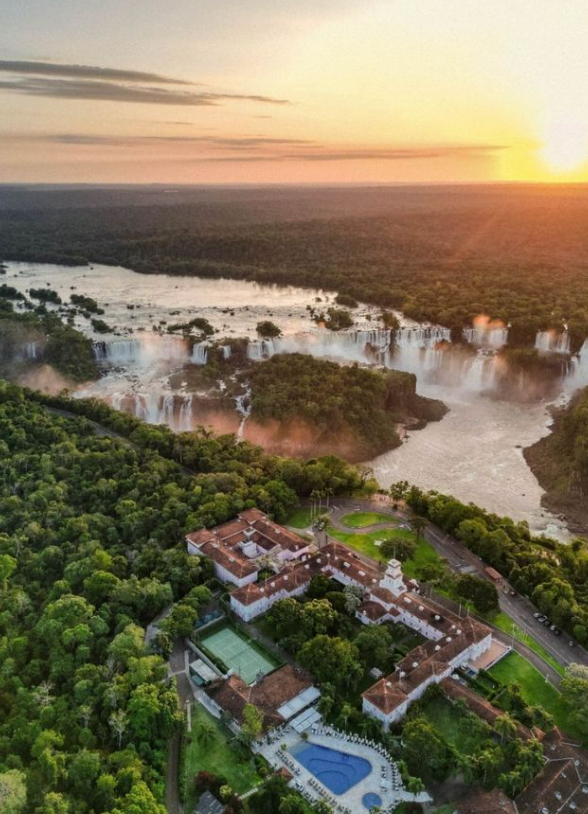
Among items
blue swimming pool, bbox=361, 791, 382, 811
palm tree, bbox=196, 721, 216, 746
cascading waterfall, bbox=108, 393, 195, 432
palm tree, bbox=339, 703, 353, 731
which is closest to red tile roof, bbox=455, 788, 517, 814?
blue swimming pool, bbox=361, 791, 382, 811

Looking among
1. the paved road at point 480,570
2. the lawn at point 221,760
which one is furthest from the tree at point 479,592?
the lawn at point 221,760

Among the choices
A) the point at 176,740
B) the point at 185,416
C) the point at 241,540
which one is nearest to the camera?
the point at 176,740

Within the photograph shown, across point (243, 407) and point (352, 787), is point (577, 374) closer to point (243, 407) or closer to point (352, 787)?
point (243, 407)

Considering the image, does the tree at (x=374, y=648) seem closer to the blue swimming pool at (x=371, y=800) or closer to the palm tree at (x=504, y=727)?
the palm tree at (x=504, y=727)

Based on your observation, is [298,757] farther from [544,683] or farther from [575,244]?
[575,244]

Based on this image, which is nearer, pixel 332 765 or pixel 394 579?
pixel 332 765

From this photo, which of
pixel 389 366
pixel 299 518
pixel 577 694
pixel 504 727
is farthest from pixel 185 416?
pixel 577 694
